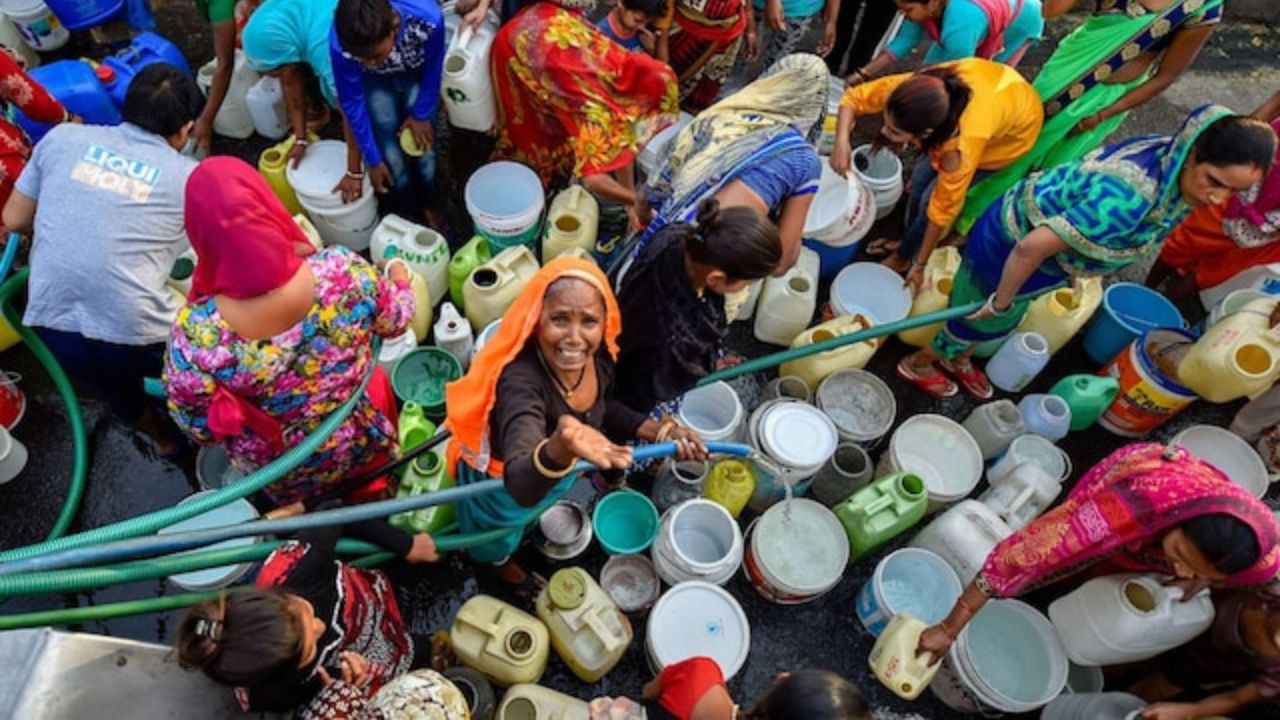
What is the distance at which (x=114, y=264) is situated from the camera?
2836 millimetres

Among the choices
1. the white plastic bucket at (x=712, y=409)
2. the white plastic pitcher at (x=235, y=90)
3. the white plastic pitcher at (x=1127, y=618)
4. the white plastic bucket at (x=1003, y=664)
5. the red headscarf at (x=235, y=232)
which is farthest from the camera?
the white plastic pitcher at (x=235, y=90)

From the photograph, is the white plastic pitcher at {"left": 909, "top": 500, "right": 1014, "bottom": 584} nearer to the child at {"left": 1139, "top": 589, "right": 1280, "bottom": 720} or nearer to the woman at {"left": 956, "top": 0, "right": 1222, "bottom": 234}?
the child at {"left": 1139, "top": 589, "right": 1280, "bottom": 720}

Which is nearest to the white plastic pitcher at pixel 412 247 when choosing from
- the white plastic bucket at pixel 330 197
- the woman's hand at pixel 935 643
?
the white plastic bucket at pixel 330 197

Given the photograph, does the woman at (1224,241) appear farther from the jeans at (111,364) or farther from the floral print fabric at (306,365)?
the jeans at (111,364)

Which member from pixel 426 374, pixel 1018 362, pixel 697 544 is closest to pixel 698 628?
pixel 697 544

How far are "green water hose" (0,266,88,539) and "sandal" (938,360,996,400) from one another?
4.42 meters

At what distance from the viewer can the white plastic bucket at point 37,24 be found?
480 centimetres

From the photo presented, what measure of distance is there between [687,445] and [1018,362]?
8.06 ft

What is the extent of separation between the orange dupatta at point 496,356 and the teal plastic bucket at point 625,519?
1.16 m

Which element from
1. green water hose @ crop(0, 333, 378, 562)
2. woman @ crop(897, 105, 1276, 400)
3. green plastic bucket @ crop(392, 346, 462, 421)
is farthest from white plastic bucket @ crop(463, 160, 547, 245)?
woman @ crop(897, 105, 1276, 400)

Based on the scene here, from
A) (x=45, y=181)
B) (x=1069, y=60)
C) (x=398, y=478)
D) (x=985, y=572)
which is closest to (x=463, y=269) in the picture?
(x=398, y=478)

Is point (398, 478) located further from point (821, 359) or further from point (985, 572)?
point (985, 572)

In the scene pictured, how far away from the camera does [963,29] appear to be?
4.30 metres

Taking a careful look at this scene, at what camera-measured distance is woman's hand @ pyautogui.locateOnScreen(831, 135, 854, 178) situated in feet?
13.6
